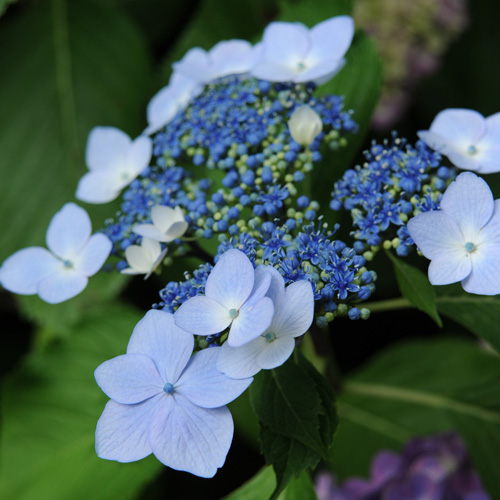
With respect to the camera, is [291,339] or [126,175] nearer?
[291,339]

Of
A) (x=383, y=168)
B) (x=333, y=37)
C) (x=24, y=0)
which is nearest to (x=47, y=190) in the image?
(x=24, y=0)

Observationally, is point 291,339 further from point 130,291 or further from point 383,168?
point 130,291

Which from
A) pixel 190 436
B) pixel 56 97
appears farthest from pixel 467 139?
pixel 56 97

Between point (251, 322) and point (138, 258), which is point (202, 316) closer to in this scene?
point (251, 322)

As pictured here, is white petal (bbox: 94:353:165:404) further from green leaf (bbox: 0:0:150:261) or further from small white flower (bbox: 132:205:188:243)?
green leaf (bbox: 0:0:150:261)

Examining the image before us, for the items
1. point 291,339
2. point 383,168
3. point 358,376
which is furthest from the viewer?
point 358,376

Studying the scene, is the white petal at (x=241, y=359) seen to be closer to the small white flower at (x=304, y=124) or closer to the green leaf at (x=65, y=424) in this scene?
the small white flower at (x=304, y=124)
